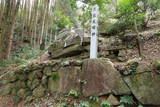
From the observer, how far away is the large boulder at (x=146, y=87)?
303 centimetres

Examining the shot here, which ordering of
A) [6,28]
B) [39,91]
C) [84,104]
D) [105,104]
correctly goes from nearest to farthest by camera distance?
[105,104], [84,104], [39,91], [6,28]

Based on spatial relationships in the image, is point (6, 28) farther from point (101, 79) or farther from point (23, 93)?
point (101, 79)

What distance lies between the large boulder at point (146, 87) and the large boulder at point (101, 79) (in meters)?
0.16

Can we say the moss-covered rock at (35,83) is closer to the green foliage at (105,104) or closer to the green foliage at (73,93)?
the green foliage at (73,93)

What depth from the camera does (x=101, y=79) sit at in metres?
3.61

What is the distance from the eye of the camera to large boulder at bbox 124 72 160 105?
3.03m

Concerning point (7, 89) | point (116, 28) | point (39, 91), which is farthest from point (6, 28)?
point (116, 28)

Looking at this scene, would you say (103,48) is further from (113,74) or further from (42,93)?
(42,93)

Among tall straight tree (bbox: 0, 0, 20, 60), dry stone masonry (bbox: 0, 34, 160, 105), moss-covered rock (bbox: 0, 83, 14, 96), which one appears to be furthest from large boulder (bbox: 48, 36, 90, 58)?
tall straight tree (bbox: 0, 0, 20, 60)

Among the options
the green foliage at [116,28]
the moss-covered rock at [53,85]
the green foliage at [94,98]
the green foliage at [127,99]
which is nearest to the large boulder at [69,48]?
the green foliage at [116,28]

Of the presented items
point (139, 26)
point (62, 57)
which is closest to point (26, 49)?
point (62, 57)

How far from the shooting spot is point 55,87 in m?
4.25

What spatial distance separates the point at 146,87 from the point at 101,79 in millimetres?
919

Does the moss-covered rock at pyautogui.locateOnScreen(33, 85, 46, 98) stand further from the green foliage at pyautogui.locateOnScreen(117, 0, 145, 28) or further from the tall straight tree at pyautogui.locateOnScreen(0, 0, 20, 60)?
Result: the tall straight tree at pyautogui.locateOnScreen(0, 0, 20, 60)
